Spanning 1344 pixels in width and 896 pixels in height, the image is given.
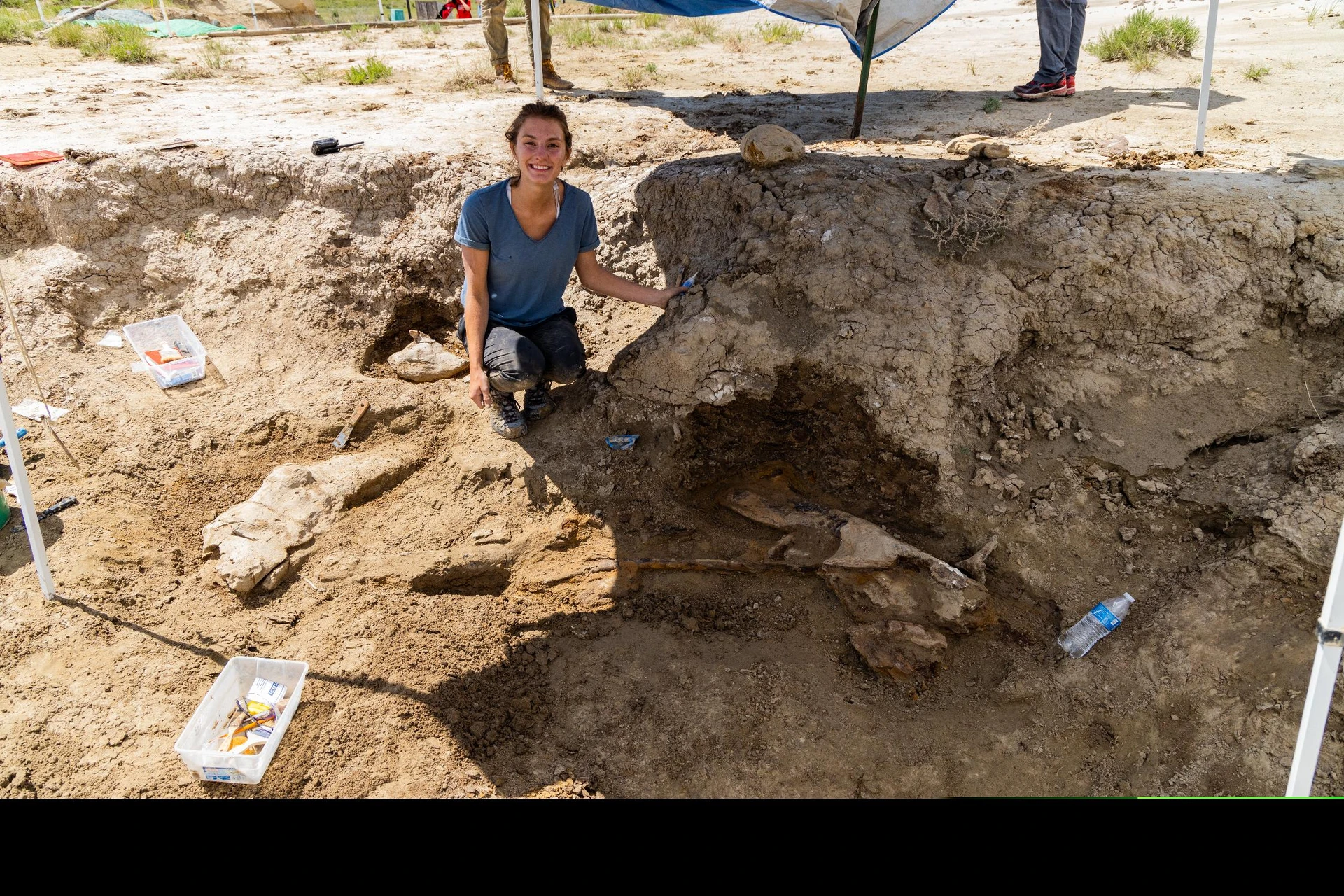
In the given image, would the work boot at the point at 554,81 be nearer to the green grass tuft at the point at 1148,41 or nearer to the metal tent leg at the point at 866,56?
the metal tent leg at the point at 866,56

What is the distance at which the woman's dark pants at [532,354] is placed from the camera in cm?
350

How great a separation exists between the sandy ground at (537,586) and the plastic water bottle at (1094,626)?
0.06 metres

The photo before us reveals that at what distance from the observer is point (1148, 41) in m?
6.12

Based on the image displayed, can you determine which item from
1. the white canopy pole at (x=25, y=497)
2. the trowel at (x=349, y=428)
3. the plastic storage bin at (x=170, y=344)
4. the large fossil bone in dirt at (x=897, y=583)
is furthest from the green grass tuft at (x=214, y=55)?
the large fossil bone in dirt at (x=897, y=583)

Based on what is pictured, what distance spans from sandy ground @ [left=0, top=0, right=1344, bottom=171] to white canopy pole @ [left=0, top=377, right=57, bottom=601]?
114 inches

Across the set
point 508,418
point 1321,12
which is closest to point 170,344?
point 508,418

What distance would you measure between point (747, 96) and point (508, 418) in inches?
160

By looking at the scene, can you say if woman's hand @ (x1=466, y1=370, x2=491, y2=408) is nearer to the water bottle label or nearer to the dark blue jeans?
the water bottle label

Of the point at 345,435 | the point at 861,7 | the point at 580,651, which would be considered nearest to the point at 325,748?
the point at 580,651

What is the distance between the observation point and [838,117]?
540cm

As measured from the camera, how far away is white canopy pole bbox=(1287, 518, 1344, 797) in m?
1.60

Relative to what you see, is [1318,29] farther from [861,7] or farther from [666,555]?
[666,555]

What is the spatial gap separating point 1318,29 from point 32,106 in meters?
10.2

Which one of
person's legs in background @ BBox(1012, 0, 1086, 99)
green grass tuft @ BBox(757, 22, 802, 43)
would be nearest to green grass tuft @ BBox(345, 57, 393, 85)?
green grass tuft @ BBox(757, 22, 802, 43)
